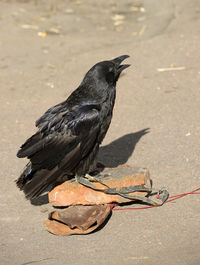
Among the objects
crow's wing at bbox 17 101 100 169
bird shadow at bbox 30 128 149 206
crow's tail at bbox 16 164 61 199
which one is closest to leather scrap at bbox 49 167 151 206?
crow's tail at bbox 16 164 61 199

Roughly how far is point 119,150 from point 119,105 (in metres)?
1.32

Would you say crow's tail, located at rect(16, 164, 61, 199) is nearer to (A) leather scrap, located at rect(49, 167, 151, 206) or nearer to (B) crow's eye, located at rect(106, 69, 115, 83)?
(A) leather scrap, located at rect(49, 167, 151, 206)

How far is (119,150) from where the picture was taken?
7.11m

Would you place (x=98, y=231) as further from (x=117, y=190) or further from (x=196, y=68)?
(x=196, y=68)

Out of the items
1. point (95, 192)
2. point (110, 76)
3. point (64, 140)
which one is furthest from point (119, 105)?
point (95, 192)

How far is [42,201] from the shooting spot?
6.19 m

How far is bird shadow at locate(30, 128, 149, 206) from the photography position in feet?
22.5

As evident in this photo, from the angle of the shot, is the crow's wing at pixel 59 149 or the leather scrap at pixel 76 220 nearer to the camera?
the leather scrap at pixel 76 220

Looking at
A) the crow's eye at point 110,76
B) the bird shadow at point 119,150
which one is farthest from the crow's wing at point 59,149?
the bird shadow at point 119,150

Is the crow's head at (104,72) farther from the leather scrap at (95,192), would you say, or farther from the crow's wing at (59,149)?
the leather scrap at (95,192)

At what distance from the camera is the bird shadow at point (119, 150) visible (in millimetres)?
6852

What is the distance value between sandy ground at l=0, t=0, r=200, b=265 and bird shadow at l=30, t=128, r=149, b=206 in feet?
0.04

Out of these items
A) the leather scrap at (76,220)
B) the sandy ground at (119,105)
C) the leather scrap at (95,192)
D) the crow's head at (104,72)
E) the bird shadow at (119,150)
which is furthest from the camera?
the bird shadow at (119,150)

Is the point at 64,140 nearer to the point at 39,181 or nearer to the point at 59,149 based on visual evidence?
the point at 59,149
